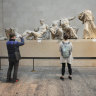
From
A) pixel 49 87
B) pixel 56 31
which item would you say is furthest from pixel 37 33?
pixel 49 87

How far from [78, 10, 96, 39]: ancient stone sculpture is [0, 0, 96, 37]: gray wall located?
18.3 feet

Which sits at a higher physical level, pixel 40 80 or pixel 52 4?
pixel 52 4

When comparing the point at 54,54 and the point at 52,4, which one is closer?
the point at 54,54

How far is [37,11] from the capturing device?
1438cm

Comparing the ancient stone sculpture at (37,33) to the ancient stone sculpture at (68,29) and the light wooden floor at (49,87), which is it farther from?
the light wooden floor at (49,87)

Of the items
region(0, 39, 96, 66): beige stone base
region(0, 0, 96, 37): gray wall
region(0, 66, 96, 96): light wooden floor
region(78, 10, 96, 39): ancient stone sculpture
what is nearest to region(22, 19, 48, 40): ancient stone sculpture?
region(0, 39, 96, 66): beige stone base

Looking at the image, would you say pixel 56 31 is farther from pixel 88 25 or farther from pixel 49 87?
pixel 49 87

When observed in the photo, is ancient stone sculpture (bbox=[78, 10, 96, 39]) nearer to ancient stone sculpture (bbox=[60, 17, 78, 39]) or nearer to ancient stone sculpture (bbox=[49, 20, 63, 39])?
ancient stone sculpture (bbox=[60, 17, 78, 39])

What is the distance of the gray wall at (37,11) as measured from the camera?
14.2m

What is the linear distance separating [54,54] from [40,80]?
115 inches

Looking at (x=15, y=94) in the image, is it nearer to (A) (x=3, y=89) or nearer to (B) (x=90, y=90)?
(A) (x=3, y=89)

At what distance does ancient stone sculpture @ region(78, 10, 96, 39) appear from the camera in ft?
27.8

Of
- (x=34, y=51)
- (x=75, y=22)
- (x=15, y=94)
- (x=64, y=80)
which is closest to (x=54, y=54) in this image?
(x=34, y=51)

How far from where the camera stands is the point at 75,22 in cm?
1433
